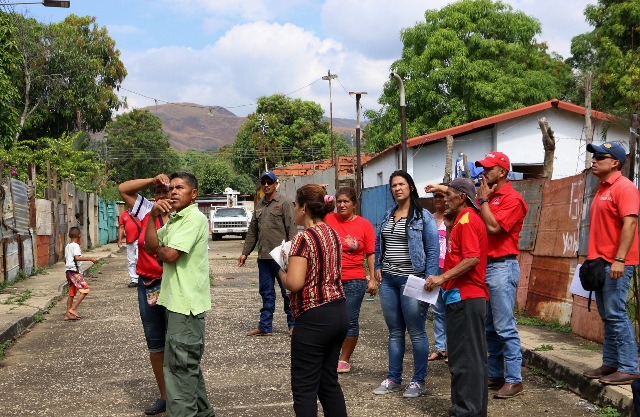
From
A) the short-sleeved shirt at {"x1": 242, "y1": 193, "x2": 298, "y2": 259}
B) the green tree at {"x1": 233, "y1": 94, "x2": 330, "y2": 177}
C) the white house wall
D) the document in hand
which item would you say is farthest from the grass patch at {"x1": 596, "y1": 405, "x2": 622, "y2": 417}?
the green tree at {"x1": 233, "y1": 94, "x2": 330, "y2": 177}

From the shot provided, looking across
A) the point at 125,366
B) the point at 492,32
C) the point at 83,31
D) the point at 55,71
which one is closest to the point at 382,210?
the point at 125,366

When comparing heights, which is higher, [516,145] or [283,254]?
[516,145]

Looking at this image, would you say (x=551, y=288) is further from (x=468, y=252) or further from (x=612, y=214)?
(x=468, y=252)

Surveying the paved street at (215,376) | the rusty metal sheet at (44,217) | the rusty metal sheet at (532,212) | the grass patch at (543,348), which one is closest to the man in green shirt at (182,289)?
the paved street at (215,376)

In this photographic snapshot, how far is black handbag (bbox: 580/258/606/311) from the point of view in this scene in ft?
19.6

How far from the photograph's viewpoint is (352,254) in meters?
7.32

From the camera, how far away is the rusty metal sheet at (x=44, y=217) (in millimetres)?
19594

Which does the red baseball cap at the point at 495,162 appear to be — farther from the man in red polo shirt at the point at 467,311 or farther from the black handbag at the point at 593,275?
the black handbag at the point at 593,275

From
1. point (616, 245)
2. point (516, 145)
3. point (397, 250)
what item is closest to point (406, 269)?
point (397, 250)

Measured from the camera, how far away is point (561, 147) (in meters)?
26.8

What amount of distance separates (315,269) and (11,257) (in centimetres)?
1264

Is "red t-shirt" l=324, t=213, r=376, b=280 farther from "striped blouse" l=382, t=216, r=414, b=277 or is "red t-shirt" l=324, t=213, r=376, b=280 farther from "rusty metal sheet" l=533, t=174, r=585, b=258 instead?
"rusty metal sheet" l=533, t=174, r=585, b=258

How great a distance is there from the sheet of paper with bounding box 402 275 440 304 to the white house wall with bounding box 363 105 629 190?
21.2 meters

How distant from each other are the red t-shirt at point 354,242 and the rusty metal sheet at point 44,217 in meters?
13.9
